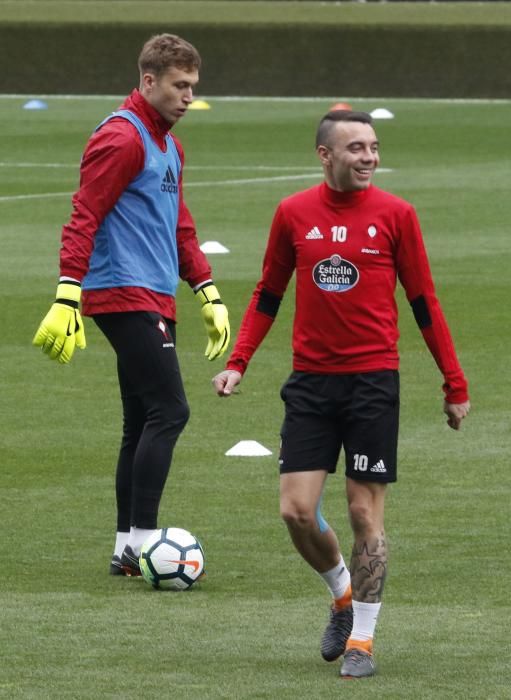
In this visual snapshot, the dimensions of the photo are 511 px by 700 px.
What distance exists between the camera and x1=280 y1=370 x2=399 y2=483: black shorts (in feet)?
23.1

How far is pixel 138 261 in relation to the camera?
27.6 feet

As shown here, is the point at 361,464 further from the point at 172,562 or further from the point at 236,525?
the point at 236,525

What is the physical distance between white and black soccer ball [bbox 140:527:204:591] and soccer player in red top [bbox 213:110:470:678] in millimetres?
1214

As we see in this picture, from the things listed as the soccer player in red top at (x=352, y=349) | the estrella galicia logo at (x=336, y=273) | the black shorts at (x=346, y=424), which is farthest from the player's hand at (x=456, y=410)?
the estrella galicia logo at (x=336, y=273)

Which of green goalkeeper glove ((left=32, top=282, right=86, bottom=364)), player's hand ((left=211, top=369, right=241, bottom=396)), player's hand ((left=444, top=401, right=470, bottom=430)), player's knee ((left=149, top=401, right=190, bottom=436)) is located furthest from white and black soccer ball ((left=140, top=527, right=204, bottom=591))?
player's hand ((left=444, top=401, right=470, bottom=430))

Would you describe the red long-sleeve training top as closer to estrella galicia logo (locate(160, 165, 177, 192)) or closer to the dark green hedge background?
estrella galicia logo (locate(160, 165, 177, 192))

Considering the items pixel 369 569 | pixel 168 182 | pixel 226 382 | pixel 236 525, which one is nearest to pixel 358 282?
pixel 226 382

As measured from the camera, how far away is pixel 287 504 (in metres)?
7.07

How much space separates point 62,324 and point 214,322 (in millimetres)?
896

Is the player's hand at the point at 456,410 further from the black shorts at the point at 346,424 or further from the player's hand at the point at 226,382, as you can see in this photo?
the player's hand at the point at 226,382

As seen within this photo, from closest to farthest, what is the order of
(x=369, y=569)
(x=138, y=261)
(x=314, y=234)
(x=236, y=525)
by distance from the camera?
(x=369, y=569), (x=314, y=234), (x=138, y=261), (x=236, y=525)

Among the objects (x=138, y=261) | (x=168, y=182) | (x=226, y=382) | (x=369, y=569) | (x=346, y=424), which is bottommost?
(x=369, y=569)

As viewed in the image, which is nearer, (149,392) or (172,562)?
(172,562)

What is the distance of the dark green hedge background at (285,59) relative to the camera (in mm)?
42125
